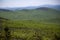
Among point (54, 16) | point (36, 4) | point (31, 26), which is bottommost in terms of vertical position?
point (31, 26)

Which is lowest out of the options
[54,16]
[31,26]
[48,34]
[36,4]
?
[48,34]

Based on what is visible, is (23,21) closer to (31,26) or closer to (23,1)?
(31,26)

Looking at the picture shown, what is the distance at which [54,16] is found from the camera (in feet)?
9.37

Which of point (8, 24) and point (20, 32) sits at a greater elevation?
point (8, 24)

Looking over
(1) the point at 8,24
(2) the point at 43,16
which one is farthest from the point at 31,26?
(1) the point at 8,24

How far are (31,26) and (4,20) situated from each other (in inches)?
25.1

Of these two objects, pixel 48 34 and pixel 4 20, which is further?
pixel 4 20

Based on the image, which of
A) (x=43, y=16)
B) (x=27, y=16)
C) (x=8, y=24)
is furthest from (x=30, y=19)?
(x=8, y=24)

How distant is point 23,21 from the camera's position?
9.42 ft

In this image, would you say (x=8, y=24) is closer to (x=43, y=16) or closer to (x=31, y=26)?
(x=31, y=26)

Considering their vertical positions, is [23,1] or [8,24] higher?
[23,1]

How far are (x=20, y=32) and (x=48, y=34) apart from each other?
61 centimetres

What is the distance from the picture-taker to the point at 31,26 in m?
2.83

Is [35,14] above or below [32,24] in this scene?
above
